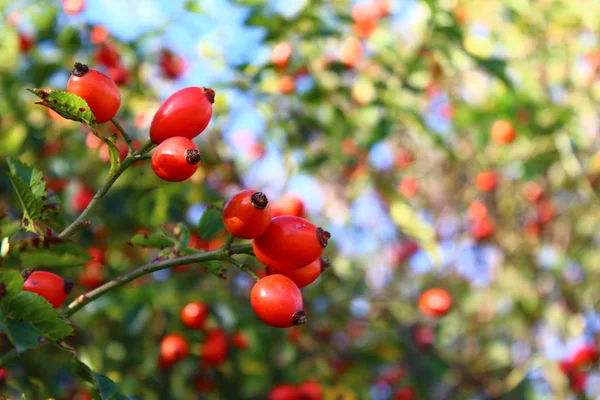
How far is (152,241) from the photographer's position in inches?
55.4

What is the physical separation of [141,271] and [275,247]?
0.25m

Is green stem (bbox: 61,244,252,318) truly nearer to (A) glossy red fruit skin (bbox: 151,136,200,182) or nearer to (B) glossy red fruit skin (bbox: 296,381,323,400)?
(A) glossy red fruit skin (bbox: 151,136,200,182)

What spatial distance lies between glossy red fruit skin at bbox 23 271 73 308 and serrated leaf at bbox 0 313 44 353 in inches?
7.6

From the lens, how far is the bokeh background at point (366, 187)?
131 inches

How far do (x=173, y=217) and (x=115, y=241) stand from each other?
1.92 ft

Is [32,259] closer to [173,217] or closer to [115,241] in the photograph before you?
[173,217]

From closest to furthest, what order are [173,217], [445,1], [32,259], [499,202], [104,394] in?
[32,259] < [104,394] < [173,217] < [445,1] < [499,202]

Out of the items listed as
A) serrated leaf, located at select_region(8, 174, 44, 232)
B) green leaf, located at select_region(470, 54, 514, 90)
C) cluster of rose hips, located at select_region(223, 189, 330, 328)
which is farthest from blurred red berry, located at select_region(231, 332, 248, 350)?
serrated leaf, located at select_region(8, 174, 44, 232)

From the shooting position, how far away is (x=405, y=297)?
575cm

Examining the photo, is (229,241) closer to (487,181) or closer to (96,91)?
(96,91)

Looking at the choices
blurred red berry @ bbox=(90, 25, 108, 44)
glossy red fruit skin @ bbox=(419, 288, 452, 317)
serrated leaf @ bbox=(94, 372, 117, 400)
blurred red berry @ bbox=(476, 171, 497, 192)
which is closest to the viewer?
serrated leaf @ bbox=(94, 372, 117, 400)

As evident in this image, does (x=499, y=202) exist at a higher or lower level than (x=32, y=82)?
lower

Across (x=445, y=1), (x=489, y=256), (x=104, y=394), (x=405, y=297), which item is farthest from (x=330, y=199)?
(x=104, y=394)

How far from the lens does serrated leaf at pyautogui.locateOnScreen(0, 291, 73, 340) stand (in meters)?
1.05
